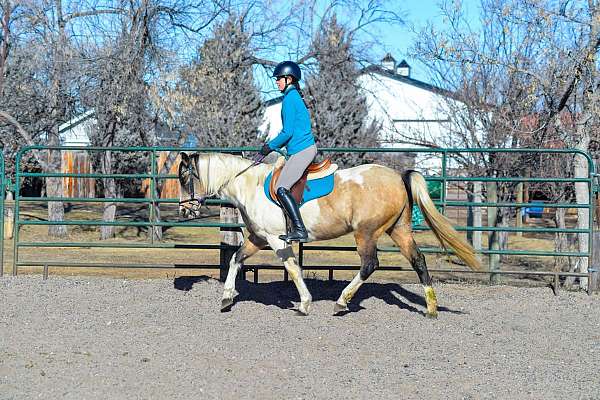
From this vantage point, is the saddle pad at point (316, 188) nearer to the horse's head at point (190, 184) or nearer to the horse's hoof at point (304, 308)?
the horse's head at point (190, 184)

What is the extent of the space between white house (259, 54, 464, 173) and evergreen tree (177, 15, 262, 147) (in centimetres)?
310

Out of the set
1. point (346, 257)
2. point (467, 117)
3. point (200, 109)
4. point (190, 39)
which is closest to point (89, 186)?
point (200, 109)

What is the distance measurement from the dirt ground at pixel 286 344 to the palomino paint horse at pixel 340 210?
1.54 feet

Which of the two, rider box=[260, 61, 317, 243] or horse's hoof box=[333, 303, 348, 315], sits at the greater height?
rider box=[260, 61, 317, 243]

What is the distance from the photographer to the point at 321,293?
9.30m

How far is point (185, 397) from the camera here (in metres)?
4.94

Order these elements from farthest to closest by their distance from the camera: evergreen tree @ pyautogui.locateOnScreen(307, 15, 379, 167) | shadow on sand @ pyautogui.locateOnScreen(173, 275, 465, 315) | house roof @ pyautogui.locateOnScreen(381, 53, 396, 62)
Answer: evergreen tree @ pyautogui.locateOnScreen(307, 15, 379, 167) → house roof @ pyautogui.locateOnScreen(381, 53, 396, 62) → shadow on sand @ pyautogui.locateOnScreen(173, 275, 465, 315)

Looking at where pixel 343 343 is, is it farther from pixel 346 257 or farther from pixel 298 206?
pixel 346 257

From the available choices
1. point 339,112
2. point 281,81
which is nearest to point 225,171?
point 281,81

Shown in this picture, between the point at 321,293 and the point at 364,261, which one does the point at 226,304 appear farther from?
the point at 321,293

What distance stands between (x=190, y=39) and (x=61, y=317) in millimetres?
13372

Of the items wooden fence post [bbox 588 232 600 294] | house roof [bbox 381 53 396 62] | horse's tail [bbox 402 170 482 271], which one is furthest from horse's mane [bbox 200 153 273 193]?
house roof [bbox 381 53 396 62]

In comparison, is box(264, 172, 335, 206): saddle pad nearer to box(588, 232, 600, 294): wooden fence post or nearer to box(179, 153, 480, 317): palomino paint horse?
box(179, 153, 480, 317): palomino paint horse

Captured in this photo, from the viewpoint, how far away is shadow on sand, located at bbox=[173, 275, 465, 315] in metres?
8.57
